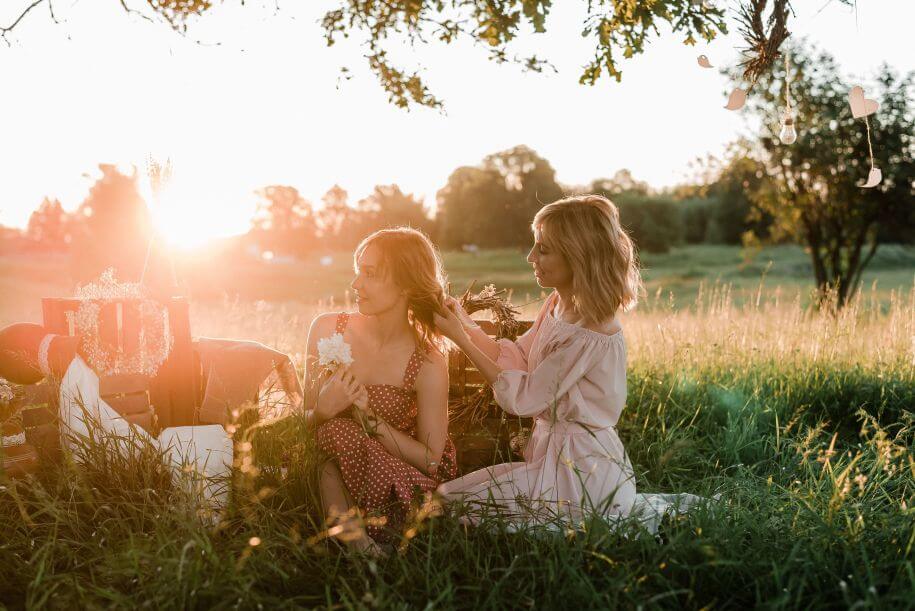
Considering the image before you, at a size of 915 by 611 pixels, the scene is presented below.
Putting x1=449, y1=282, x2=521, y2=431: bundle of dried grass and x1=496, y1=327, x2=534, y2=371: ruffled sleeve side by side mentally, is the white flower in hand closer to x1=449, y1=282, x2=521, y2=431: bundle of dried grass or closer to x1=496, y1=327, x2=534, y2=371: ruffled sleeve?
x1=496, y1=327, x2=534, y2=371: ruffled sleeve

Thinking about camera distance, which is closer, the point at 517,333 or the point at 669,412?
the point at 517,333

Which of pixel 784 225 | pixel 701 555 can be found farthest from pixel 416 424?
pixel 784 225

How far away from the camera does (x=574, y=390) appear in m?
3.13

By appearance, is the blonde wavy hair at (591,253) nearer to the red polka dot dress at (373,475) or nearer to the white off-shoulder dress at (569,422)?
the white off-shoulder dress at (569,422)

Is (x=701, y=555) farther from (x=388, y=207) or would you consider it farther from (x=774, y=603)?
(x=388, y=207)

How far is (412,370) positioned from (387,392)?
0.16m

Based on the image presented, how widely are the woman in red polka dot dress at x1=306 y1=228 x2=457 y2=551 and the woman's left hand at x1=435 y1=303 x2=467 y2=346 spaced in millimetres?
71

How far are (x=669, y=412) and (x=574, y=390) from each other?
77.6 inches

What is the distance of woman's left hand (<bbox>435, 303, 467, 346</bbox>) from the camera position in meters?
3.20

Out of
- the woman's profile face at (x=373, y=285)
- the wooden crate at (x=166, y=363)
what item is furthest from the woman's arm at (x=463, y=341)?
the wooden crate at (x=166, y=363)

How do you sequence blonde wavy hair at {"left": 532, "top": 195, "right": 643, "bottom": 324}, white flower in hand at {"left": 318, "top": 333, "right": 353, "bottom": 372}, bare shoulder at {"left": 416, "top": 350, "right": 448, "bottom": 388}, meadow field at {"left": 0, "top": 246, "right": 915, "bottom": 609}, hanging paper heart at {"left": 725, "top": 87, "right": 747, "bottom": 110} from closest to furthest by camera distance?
1. meadow field at {"left": 0, "top": 246, "right": 915, "bottom": 609}
2. white flower in hand at {"left": 318, "top": 333, "right": 353, "bottom": 372}
3. blonde wavy hair at {"left": 532, "top": 195, "right": 643, "bottom": 324}
4. bare shoulder at {"left": 416, "top": 350, "right": 448, "bottom": 388}
5. hanging paper heart at {"left": 725, "top": 87, "right": 747, "bottom": 110}

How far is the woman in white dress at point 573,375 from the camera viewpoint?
121 inches

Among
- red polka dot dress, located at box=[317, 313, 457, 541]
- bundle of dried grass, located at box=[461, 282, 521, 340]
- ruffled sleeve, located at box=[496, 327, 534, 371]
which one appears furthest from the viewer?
bundle of dried grass, located at box=[461, 282, 521, 340]

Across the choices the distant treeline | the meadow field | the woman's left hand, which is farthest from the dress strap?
the distant treeline
